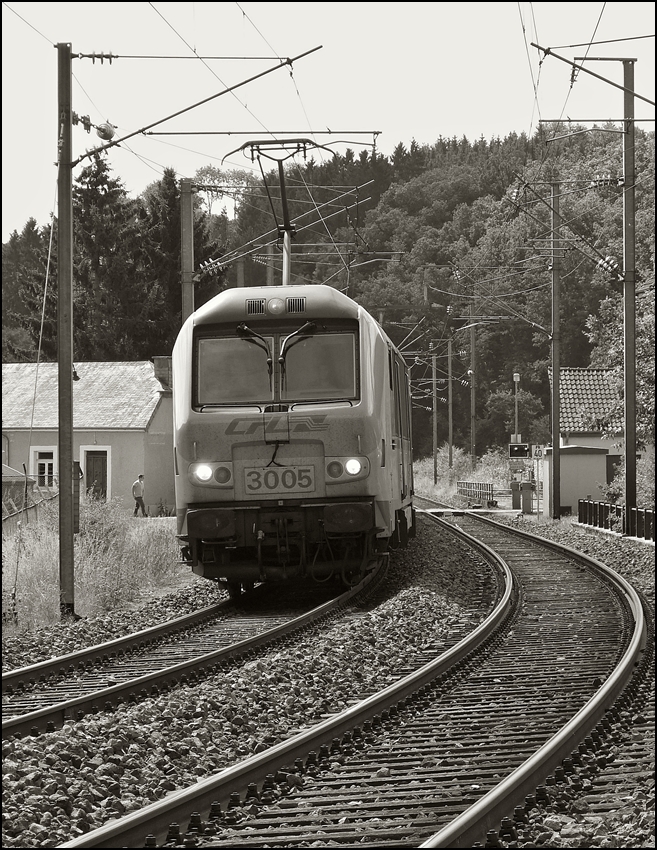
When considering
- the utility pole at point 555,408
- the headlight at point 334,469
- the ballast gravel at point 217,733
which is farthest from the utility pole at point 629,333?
the headlight at point 334,469

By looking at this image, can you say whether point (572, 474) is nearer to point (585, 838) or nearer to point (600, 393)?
point (600, 393)

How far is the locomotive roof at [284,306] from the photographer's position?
13.0 m

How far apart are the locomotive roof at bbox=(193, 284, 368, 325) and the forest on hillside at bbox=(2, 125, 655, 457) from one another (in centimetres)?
2413

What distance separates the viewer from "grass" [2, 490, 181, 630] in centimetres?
1367

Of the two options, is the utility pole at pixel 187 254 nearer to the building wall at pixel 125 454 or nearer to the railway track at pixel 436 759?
the railway track at pixel 436 759

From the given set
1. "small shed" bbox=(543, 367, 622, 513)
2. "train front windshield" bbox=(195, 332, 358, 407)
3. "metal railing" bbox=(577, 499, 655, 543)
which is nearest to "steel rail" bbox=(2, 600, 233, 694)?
"train front windshield" bbox=(195, 332, 358, 407)

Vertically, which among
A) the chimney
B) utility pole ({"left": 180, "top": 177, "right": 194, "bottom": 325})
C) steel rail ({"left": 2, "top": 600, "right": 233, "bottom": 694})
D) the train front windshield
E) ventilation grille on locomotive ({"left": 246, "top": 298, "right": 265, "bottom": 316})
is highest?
utility pole ({"left": 180, "top": 177, "right": 194, "bottom": 325})

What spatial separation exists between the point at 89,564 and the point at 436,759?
9606mm

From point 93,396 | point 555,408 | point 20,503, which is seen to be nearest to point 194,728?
point 20,503

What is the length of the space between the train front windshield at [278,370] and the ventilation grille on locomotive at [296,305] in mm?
294

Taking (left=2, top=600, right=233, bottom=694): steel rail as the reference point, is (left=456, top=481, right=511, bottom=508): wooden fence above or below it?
below

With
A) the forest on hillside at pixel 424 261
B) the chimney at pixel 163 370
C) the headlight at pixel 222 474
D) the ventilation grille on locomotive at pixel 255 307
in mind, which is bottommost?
the headlight at pixel 222 474

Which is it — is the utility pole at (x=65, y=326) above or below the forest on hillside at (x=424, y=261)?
below

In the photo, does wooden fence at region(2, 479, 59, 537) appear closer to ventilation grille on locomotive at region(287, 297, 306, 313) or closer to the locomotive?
the locomotive
